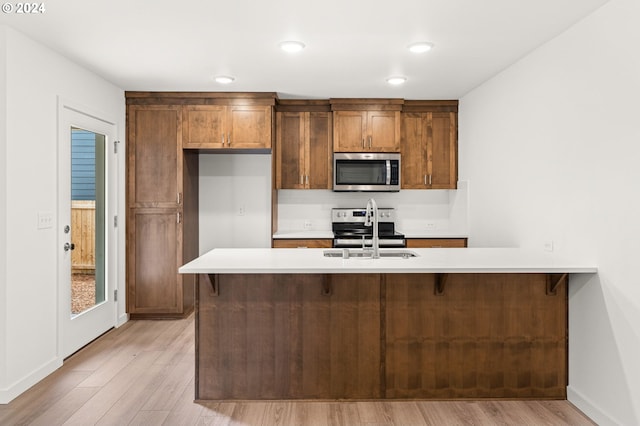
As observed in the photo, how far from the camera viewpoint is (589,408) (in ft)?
8.54

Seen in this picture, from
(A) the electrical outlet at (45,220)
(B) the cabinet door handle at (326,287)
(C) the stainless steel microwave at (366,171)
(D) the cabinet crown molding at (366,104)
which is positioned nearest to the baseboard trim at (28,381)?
(A) the electrical outlet at (45,220)

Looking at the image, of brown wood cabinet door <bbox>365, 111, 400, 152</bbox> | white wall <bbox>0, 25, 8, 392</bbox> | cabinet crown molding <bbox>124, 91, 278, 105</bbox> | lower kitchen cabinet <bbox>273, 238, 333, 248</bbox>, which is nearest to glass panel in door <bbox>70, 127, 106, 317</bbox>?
cabinet crown molding <bbox>124, 91, 278, 105</bbox>

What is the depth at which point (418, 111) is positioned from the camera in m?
5.00

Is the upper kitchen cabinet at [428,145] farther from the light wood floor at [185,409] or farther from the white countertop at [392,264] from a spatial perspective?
the light wood floor at [185,409]

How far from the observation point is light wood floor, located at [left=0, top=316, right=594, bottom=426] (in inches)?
100

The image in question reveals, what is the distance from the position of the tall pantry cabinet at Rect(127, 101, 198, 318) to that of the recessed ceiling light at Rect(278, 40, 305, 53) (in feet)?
6.12

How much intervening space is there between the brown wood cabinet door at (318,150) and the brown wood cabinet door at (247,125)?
0.54 metres

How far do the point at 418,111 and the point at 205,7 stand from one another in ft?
9.83

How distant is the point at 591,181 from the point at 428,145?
2512 mm

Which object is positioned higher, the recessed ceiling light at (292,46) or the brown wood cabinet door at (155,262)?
the recessed ceiling light at (292,46)

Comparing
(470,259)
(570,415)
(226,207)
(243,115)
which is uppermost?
(243,115)

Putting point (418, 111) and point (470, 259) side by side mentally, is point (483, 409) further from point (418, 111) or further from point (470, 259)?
point (418, 111)

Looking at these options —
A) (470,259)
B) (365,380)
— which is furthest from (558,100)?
(365,380)

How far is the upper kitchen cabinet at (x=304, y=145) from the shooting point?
4.95 m
